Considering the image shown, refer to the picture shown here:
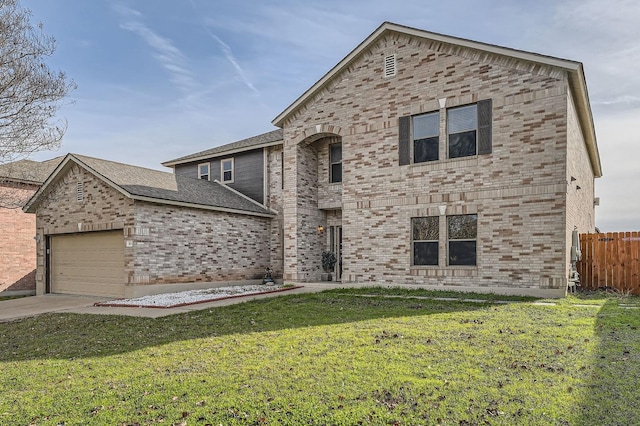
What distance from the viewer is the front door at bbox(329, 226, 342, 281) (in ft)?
55.7

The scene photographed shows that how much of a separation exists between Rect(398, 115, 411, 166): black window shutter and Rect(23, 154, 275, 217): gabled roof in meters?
7.37

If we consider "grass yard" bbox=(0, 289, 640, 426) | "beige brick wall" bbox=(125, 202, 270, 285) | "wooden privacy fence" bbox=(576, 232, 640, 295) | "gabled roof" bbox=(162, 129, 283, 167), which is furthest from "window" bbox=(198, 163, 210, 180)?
"wooden privacy fence" bbox=(576, 232, 640, 295)

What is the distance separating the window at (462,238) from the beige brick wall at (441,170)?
0.72ft

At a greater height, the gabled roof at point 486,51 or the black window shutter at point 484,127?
the gabled roof at point 486,51

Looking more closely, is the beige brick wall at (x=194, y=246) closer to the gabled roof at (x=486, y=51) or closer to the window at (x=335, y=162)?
the window at (x=335, y=162)

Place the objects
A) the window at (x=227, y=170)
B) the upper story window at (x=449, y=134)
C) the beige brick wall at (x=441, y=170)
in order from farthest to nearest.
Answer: the window at (x=227, y=170) → the upper story window at (x=449, y=134) → the beige brick wall at (x=441, y=170)

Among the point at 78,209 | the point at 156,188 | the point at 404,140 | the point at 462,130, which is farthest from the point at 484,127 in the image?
the point at 78,209

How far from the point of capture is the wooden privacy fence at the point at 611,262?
13.0 metres

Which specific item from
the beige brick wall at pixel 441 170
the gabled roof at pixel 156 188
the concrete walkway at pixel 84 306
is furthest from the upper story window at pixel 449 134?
the gabled roof at pixel 156 188

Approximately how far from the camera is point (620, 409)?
381cm

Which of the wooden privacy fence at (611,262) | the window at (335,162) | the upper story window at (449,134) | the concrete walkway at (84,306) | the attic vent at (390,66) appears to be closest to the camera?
the concrete walkway at (84,306)

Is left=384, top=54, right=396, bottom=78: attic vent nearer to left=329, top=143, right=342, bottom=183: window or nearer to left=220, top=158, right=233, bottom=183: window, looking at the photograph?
left=329, top=143, right=342, bottom=183: window

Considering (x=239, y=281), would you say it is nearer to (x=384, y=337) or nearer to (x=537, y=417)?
(x=384, y=337)

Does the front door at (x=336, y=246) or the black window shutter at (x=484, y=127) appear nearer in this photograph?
the black window shutter at (x=484, y=127)
